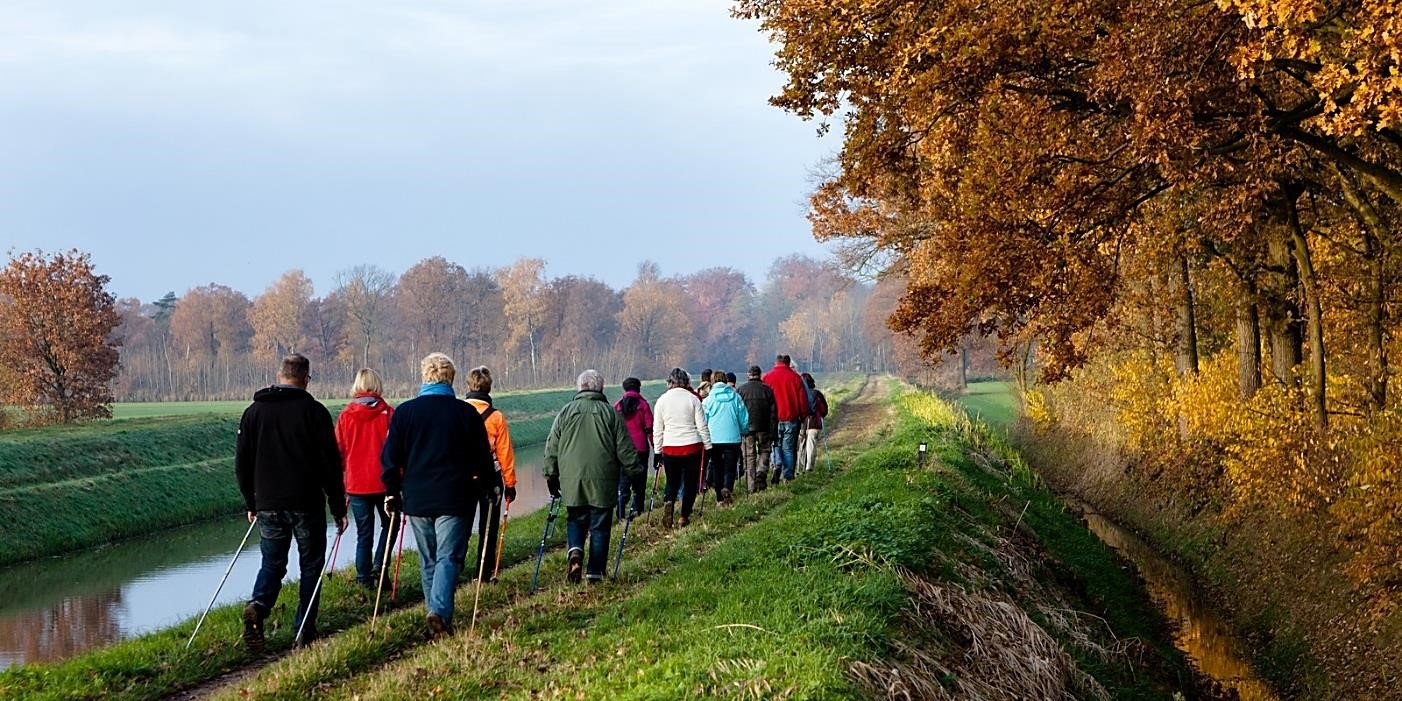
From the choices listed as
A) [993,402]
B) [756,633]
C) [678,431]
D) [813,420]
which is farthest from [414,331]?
[756,633]

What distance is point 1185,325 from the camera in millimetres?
21594

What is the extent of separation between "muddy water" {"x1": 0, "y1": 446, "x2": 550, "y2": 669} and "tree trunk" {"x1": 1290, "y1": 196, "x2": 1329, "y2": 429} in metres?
12.2

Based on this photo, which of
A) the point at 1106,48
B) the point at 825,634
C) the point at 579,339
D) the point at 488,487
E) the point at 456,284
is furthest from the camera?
the point at 579,339

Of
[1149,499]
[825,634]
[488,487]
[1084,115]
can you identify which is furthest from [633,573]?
[1149,499]

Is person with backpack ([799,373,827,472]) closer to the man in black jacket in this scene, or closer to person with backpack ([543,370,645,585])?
person with backpack ([543,370,645,585])

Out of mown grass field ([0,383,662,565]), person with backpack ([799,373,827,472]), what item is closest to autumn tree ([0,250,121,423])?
mown grass field ([0,383,662,565])

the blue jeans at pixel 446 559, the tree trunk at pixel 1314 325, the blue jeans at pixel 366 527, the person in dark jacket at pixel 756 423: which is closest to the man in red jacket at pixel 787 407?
the person in dark jacket at pixel 756 423

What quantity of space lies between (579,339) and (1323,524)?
86.4m

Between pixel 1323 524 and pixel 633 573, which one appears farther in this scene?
pixel 1323 524

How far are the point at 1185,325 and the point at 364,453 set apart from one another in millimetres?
17146

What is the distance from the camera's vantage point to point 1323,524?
12938 mm

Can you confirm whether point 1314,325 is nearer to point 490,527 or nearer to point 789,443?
point 789,443

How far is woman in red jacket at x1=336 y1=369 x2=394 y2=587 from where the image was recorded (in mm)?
10547

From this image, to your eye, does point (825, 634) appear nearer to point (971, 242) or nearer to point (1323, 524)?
point (971, 242)
